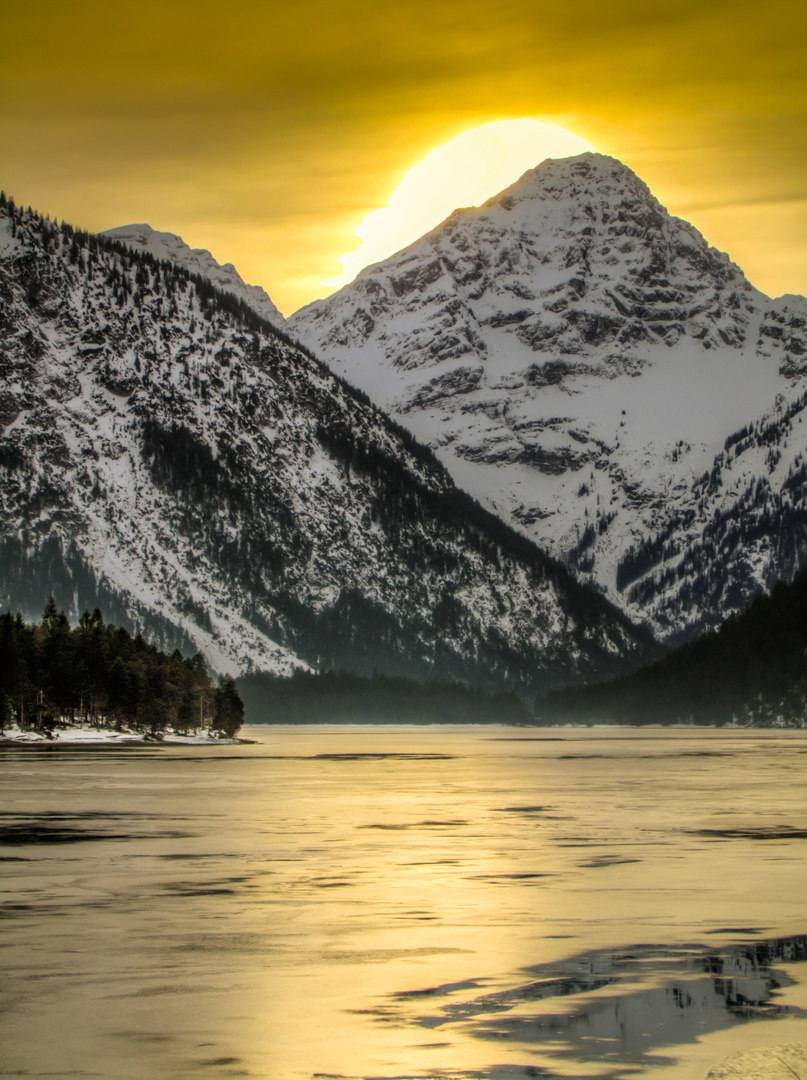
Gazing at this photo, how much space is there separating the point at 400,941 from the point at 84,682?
145281 millimetres

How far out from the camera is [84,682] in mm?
172625

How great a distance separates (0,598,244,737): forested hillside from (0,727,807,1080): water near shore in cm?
9014

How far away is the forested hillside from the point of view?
15912 centimetres

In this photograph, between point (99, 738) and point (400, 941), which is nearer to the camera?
point (400, 941)

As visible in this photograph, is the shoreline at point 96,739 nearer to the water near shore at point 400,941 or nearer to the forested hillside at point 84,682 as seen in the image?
the forested hillside at point 84,682

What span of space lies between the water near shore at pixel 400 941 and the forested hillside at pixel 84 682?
3549 inches

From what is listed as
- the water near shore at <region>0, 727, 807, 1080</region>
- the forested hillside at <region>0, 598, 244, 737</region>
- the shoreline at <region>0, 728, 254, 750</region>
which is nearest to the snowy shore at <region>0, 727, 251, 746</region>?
the shoreline at <region>0, 728, 254, 750</region>

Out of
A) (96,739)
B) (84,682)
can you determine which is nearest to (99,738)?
(96,739)

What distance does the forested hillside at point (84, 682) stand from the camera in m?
159

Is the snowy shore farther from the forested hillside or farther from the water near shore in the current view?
the water near shore

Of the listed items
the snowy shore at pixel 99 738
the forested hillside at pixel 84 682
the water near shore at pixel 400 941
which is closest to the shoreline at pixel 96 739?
the snowy shore at pixel 99 738

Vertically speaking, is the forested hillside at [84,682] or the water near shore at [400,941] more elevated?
the forested hillside at [84,682]

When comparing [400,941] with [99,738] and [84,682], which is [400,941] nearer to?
[84,682]

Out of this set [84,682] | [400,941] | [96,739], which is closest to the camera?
[400,941]
